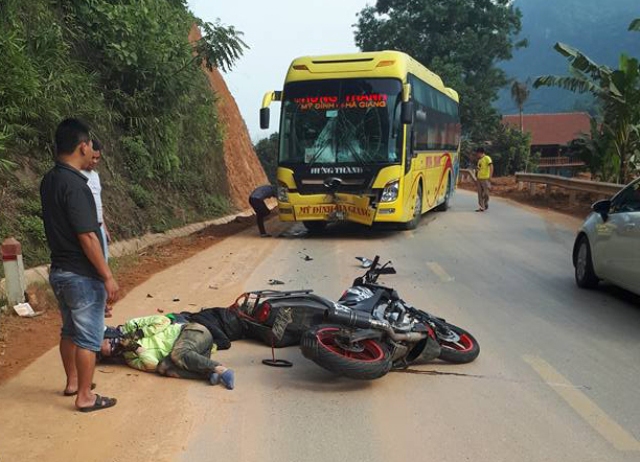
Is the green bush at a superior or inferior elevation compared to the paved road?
superior

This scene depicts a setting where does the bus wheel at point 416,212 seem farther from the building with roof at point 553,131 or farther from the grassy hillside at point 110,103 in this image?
the building with roof at point 553,131

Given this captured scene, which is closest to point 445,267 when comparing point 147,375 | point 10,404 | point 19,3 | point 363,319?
point 363,319

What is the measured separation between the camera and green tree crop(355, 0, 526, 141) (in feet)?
147

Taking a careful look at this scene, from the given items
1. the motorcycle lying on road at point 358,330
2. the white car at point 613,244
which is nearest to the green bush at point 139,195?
the motorcycle lying on road at point 358,330

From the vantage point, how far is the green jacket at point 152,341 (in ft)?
16.1

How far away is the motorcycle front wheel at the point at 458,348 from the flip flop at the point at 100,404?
103 inches

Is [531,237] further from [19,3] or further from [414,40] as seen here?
[414,40]

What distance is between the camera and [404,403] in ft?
14.5

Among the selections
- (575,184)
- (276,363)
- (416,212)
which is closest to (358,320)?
(276,363)

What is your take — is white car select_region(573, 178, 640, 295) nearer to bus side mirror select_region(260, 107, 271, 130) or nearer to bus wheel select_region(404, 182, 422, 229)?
bus wheel select_region(404, 182, 422, 229)

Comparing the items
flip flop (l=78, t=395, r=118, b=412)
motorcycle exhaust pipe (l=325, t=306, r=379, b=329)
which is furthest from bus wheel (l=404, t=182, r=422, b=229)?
flip flop (l=78, t=395, r=118, b=412)

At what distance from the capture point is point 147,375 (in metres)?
4.88

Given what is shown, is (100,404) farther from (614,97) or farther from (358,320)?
(614,97)

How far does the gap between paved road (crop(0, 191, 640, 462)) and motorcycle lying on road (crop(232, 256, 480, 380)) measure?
162mm
